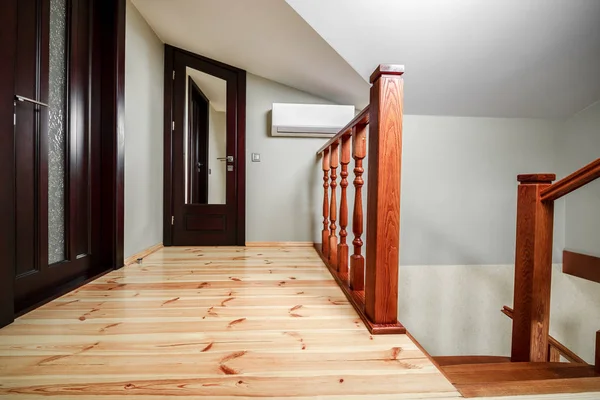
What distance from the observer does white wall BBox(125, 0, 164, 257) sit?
2.32m

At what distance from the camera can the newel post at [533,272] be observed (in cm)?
157

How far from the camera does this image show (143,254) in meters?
2.60

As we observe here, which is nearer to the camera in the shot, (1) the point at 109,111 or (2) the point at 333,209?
(1) the point at 109,111

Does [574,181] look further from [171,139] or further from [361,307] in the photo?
[171,139]

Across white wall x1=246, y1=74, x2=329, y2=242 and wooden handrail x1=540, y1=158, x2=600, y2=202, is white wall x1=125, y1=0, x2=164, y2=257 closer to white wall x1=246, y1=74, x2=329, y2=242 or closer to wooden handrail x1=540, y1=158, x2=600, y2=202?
white wall x1=246, y1=74, x2=329, y2=242

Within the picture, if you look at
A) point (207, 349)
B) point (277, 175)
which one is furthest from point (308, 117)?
point (207, 349)

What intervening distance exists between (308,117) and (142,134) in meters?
1.56

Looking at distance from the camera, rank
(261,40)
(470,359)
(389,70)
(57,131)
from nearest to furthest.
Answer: (389,70) → (57,131) → (261,40) → (470,359)

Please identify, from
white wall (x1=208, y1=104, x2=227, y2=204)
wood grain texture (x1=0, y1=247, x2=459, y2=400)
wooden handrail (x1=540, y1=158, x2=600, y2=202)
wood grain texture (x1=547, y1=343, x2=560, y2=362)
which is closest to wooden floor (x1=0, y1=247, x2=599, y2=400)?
wood grain texture (x1=0, y1=247, x2=459, y2=400)

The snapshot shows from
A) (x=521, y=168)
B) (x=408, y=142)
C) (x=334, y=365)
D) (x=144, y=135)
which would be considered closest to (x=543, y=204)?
(x=334, y=365)

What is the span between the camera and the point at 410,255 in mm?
3516

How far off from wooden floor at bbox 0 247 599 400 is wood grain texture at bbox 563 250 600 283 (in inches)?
126

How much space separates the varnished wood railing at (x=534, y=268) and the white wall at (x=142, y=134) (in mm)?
2612

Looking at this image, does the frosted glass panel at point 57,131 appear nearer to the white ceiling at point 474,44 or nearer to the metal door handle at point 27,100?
the metal door handle at point 27,100
